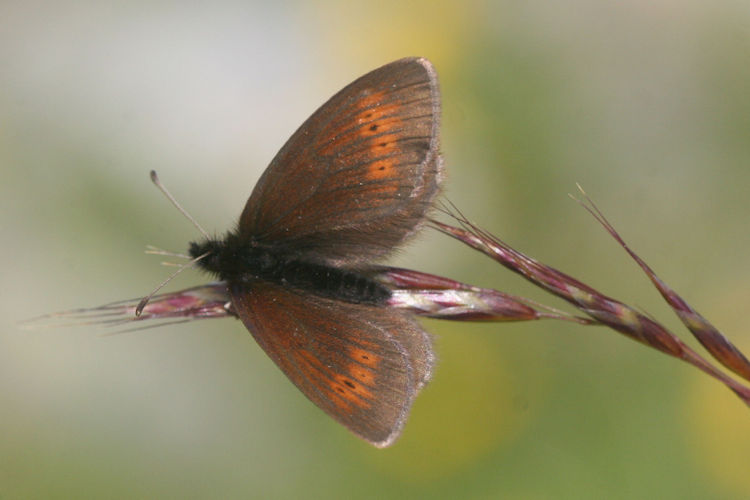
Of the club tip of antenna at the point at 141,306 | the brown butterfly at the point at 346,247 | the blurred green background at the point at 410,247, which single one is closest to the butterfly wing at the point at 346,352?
the brown butterfly at the point at 346,247

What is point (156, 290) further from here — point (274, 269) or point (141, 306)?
point (274, 269)

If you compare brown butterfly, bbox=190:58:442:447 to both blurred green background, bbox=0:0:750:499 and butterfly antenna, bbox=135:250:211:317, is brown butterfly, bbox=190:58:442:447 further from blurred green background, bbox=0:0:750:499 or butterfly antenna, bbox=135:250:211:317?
blurred green background, bbox=0:0:750:499

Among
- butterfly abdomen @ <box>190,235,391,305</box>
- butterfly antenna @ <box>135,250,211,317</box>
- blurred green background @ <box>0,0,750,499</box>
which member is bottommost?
blurred green background @ <box>0,0,750,499</box>

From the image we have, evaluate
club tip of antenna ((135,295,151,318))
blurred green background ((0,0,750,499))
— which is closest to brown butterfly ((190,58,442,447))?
club tip of antenna ((135,295,151,318))

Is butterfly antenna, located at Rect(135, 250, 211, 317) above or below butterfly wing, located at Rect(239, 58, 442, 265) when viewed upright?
above

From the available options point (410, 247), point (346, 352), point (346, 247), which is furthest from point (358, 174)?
point (410, 247)

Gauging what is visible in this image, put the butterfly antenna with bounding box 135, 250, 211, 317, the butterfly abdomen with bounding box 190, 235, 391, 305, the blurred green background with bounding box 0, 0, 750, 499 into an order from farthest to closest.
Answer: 1. the blurred green background with bounding box 0, 0, 750, 499
2. the butterfly abdomen with bounding box 190, 235, 391, 305
3. the butterfly antenna with bounding box 135, 250, 211, 317

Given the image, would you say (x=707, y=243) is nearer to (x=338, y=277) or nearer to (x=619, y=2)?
(x=619, y=2)

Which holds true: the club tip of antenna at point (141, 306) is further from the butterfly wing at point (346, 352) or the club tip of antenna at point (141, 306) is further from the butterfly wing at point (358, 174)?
the butterfly wing at point (358, 174)
